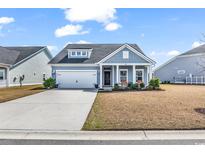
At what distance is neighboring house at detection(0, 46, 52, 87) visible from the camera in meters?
29.0

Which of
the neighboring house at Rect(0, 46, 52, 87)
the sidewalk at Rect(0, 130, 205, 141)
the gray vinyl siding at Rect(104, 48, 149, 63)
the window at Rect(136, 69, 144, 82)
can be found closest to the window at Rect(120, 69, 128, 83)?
the window at Rect(136, 69, 144, 82)

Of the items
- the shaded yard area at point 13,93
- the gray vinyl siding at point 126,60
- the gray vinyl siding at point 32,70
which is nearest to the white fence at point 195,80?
the gray vinyl siding at point 126,60

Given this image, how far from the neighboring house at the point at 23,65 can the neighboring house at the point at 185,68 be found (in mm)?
19091

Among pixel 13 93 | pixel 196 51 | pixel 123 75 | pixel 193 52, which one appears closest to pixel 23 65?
pixel 13 93

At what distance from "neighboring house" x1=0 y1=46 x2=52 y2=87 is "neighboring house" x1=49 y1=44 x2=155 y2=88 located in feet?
19.5

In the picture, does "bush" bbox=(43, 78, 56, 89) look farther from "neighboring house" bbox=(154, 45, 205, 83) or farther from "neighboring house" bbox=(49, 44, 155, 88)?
"neighboring house" bbox=(154, 45, 205, 83)

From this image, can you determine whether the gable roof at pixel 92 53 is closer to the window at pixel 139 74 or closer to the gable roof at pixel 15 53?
the window at pixel 139 74

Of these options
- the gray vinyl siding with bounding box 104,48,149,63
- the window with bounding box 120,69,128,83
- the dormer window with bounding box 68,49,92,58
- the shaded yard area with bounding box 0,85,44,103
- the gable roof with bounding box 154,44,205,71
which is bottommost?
the shaded yard area with bounding box 0,85,44,103

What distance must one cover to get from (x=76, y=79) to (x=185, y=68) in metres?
19.0

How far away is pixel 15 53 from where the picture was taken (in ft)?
111

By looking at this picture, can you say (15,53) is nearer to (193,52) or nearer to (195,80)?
(195,80)

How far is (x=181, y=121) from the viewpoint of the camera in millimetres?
8102

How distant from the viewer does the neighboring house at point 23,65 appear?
29016mm
